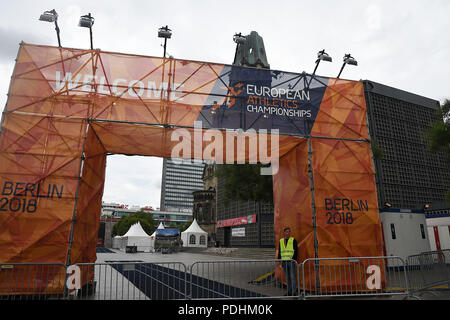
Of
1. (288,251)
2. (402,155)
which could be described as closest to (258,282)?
(288,251)

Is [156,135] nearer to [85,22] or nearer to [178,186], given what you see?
[85,22]

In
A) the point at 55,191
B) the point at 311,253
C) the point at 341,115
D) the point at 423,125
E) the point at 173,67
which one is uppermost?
the point at 423,125

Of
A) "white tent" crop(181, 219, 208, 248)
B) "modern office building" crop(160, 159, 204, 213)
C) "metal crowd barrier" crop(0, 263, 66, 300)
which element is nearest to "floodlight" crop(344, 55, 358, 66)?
"metal crowd barrier" crop(0, 263, 66, 300)

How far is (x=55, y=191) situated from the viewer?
807cm

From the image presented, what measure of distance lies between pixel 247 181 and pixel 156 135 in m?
7.55

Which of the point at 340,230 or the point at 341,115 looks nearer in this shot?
the point at 340,230

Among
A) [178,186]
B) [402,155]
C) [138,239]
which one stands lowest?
[138,239]

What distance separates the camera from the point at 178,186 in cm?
17050

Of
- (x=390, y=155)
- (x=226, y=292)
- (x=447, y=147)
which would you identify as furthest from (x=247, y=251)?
(x=226, y=292)

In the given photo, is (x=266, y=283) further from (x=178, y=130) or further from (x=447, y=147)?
(x=447, y=147)

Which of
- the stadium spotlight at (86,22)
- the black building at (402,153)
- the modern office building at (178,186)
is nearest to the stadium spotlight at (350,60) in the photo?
the stadium spotlight at (86,22)

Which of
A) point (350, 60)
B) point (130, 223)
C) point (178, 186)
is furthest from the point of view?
point (178, 186)

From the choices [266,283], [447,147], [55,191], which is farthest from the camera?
[447,147]
